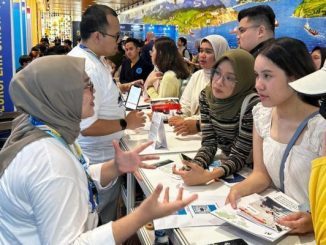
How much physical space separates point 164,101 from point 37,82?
6.92 feet

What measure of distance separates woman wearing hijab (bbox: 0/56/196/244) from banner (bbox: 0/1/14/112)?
3.98 meters

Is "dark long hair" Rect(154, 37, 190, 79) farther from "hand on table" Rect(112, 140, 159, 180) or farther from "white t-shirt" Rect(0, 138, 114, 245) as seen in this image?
"white t-shirt" Rect(0, 138, 114, 245)

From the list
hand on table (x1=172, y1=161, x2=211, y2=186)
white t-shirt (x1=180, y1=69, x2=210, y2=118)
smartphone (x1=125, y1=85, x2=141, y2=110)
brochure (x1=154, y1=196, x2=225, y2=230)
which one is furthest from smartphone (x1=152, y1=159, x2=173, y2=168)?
smartphone (x1=125, y1=85, x2=141, y2=110)

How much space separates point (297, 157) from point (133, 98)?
1992 mm

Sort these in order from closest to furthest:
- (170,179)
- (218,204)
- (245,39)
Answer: (218,204), (170,179), (245,39)

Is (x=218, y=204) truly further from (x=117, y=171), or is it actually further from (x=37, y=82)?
(x=37, y=82)

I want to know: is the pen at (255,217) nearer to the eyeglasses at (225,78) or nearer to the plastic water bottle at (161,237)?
the plastic water bottle at (161,237)

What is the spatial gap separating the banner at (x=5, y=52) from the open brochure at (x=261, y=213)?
4155 mm

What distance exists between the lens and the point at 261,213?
1272mm

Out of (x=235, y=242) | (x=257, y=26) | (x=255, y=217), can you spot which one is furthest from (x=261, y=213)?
(x=257, y=26)

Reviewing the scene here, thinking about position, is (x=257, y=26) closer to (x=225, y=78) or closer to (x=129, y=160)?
(x=225, y=78)

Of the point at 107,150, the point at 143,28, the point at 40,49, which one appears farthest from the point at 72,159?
the point at 143,28

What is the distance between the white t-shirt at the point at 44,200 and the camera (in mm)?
979

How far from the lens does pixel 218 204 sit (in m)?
1.43
